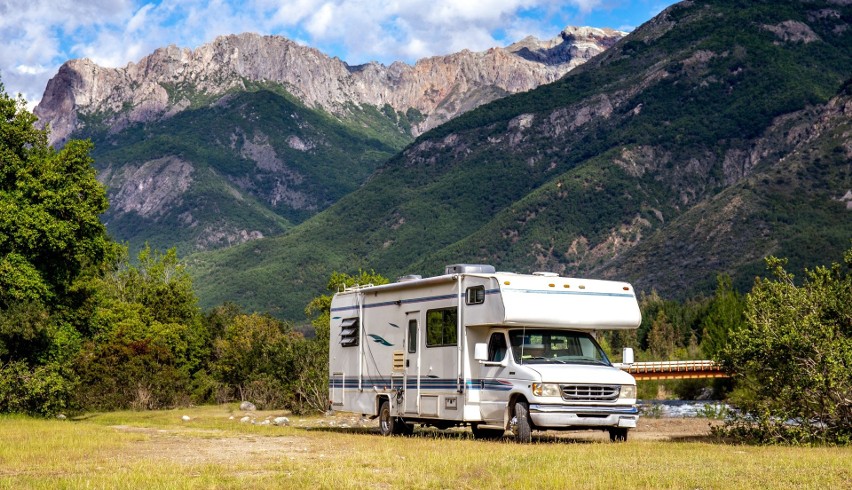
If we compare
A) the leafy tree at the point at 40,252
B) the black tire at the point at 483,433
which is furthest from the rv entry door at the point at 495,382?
the leafy tree at the point at 40,252

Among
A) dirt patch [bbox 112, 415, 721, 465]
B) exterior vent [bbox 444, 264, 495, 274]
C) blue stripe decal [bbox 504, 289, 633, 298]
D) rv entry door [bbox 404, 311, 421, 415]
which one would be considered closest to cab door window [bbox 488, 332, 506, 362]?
blue stripe decal [bbox 504, 289, 633, 298]

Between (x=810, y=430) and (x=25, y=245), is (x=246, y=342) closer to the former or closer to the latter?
(x=25, y=245)

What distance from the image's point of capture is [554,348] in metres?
23.5

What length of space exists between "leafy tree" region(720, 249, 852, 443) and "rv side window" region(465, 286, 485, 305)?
5519 millimetres

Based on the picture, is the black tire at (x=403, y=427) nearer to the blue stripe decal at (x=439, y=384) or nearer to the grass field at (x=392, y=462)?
the grass field at (x=392, y=462)

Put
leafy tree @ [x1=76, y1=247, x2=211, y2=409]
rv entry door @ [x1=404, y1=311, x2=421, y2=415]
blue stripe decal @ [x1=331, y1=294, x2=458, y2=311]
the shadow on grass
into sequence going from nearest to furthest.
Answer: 1. the shadow on grass
2. blue stripe decal @ [x1=331, y1=294, x2=458, y2=311]
3. rv entry door @ [x1=404, y1=311, x2=421, y2=415]
4. leafy tree @ [x1=76, y1=247, x2=211, y2=409]

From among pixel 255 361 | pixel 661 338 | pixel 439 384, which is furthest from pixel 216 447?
pixel 661 338

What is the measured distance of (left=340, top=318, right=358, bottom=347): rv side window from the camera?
28.3 m

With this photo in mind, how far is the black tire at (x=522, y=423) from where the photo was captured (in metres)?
22.4

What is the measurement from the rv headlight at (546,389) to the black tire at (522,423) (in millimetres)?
537

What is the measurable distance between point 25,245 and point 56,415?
690 cm

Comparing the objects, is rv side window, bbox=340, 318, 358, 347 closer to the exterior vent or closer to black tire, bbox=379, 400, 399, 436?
black tire, bbox=379, 400, 399, 436

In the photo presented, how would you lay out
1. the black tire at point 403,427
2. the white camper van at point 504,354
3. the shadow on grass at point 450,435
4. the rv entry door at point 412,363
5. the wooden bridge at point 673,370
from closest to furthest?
the white camper van at point 504,354 → the shadow on grass at point 450,435 → the rv entry door at point 412,363 → the black tire at point 403,427 → the wooden bridge at point 673,370

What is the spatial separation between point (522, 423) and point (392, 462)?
514 centimetres
